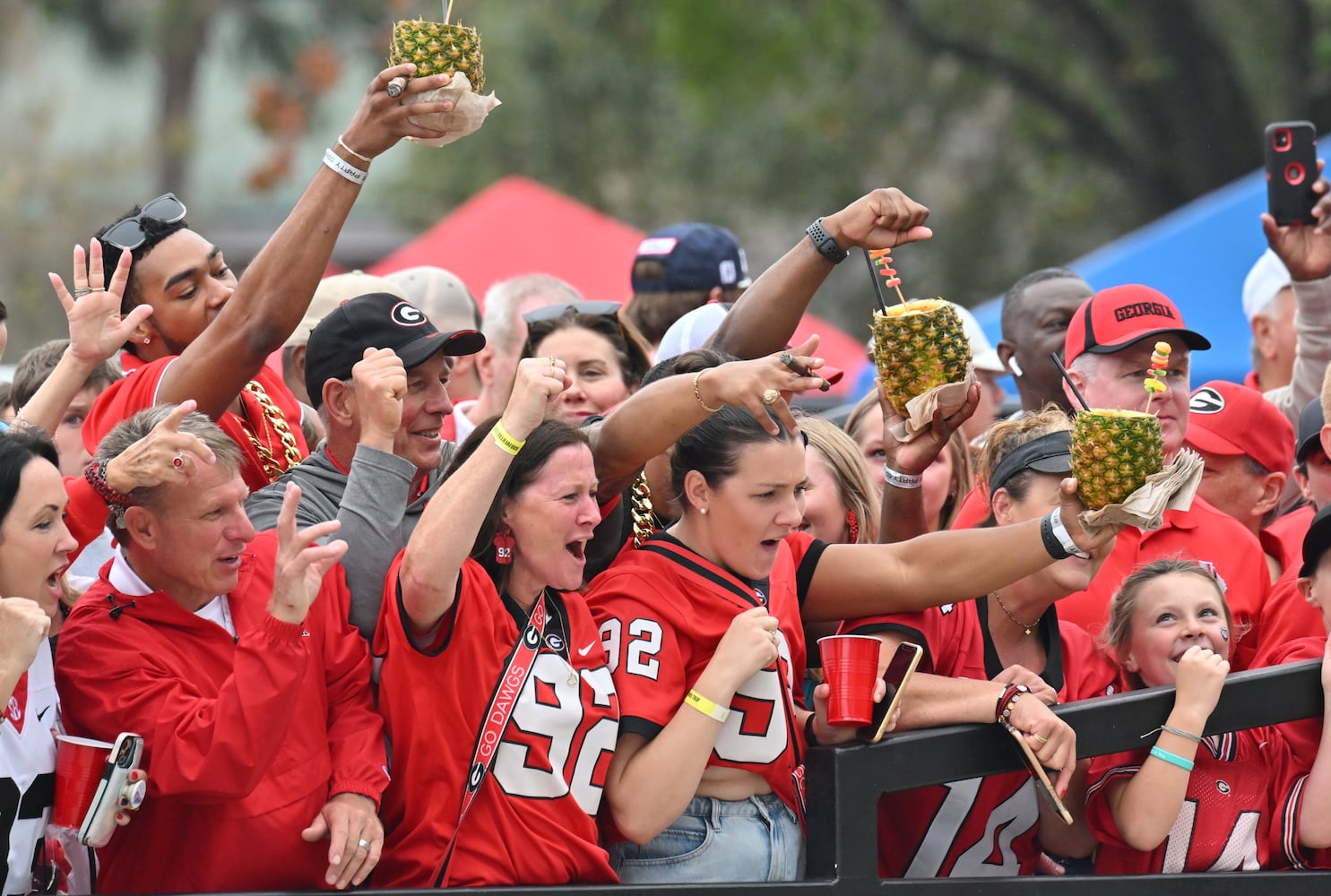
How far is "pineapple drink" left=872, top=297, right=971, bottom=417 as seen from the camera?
3711mm

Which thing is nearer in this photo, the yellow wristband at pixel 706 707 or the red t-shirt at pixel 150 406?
the yellow wristband at pixel 706 707

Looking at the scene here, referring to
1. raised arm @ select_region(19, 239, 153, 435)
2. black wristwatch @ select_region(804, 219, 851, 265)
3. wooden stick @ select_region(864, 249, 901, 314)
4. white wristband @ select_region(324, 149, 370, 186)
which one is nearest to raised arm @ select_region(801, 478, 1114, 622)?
wooden stick @ select_region(864, 249, 901, 314)

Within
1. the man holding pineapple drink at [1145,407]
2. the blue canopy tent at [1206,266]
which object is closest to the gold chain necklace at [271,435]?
the man holding pineapple drink at [1145,407]

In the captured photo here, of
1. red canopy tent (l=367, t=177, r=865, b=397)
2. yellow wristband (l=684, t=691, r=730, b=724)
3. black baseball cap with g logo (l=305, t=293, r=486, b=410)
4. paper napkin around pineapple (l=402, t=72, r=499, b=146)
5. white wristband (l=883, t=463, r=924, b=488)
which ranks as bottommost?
yellow wristband (l=684, t=691, r=730, b=724)

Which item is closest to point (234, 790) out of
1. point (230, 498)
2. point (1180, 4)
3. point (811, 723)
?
point (230, 498)

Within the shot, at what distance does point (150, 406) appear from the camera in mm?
4090

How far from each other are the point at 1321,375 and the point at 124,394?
147 inches

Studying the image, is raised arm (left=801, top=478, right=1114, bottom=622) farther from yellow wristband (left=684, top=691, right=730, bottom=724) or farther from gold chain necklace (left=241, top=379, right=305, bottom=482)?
gold chain necklace (left=241, top=379, right=305, bottom=482)

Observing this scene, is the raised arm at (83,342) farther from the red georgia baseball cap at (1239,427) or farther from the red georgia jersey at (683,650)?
the red georgia baseball cap at (1239,427)

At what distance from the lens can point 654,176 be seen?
22812 millimetres

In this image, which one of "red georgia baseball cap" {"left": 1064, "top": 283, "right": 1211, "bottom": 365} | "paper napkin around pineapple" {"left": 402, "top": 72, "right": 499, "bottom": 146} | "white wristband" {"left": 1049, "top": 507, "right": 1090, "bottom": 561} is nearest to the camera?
"white wristband" {"left": 1049, "top": 507, "right": 1090, "bottom": 561}

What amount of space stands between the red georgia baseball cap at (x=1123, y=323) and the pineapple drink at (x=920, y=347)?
105 centimetres

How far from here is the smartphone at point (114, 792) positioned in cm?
314

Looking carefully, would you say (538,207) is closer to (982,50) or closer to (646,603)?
(646,603)
